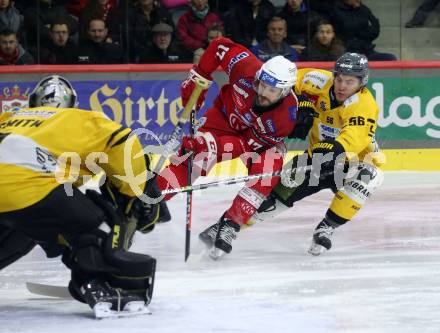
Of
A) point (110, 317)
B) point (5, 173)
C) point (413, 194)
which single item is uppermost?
point (5, 173)

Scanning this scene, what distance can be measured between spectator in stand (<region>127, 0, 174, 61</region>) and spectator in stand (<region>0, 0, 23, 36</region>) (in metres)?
0.87

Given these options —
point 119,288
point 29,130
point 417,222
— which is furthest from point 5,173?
point 417,222

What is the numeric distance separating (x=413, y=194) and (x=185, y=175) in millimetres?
2325

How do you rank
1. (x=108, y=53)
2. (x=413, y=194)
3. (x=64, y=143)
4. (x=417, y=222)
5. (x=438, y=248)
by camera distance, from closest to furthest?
1. (x=64, y=143)
2. (x=438, y=248)
3. (x=417, y=222)
4. (x=413, y=194)
5. (x=108, y=53)

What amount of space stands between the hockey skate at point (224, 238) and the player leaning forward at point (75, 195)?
138cm

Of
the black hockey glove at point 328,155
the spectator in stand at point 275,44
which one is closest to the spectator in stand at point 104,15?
the spectator in stand at point 275,44

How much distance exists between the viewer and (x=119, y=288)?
481 centimetres

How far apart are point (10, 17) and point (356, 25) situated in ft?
9.38

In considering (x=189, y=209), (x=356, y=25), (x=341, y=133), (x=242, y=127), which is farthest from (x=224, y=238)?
(x=356, y=25)

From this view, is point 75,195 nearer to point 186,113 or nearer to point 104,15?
point 186,113

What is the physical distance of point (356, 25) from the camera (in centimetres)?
970

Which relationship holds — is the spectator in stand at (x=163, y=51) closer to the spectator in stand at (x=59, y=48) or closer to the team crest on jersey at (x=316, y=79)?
the spectator in stand at (x=59, y=48)

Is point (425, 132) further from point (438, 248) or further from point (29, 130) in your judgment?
point (29, 130)

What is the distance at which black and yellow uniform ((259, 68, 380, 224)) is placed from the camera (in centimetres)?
627
